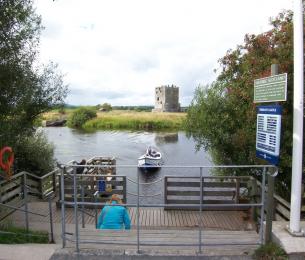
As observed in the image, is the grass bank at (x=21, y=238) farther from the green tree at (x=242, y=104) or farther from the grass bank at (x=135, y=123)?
the grass bank at (x=135, y=123)

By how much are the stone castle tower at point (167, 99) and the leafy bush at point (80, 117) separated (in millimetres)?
25824

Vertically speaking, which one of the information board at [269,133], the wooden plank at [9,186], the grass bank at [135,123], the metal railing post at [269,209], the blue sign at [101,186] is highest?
the information board at [269,133]

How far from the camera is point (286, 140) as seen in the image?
8.66 meters

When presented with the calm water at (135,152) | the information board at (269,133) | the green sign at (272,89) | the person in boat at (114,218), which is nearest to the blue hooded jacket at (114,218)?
the person in boat at (114,218)

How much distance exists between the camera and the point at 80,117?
91062 millimetres

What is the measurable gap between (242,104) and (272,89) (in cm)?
610

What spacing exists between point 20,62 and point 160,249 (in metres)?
6.88

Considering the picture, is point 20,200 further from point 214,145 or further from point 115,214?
point 214,145

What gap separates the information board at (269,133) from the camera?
16.7ft

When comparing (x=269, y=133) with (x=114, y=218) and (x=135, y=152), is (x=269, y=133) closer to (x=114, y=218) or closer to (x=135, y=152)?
(x=114, y=218)

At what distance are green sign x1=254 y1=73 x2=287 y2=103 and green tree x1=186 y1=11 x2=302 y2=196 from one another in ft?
10.2

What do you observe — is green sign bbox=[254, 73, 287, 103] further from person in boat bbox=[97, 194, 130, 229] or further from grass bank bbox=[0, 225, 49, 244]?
grass bank bbox=[0, 225, 49, 244]

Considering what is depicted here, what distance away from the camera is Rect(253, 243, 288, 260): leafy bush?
16.5ft

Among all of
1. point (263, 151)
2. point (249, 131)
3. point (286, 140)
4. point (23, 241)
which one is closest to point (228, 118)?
point (249, 131)
